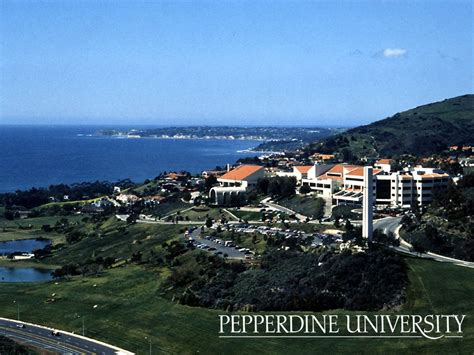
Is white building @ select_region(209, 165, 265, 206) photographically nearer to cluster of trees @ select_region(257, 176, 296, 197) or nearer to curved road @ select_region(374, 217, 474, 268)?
cluster of trees @ select_region(257, 176, 296, 197)

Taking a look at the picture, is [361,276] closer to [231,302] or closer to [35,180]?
[231,302]

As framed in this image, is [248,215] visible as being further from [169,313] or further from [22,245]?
[169,313]

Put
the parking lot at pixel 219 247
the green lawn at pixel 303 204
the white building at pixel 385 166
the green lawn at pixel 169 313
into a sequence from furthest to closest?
the white building at pixel 385 166
the green lawn at pixel 303 204
the parking lot at pixel 219 247
the green lawn at pixel 169 313

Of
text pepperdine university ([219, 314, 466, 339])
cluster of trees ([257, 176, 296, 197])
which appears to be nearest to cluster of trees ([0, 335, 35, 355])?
text pepperdine university ([219, 314, 466, 339])

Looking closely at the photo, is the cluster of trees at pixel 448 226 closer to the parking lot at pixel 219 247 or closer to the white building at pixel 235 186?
the parking lot at pixel 219 247

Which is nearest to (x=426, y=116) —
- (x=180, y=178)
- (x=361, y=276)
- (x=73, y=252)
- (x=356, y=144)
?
(x=356, y=144)

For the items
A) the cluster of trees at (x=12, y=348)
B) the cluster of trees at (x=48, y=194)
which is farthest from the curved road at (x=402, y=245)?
the cluster of trees at (x=48, y=194)
